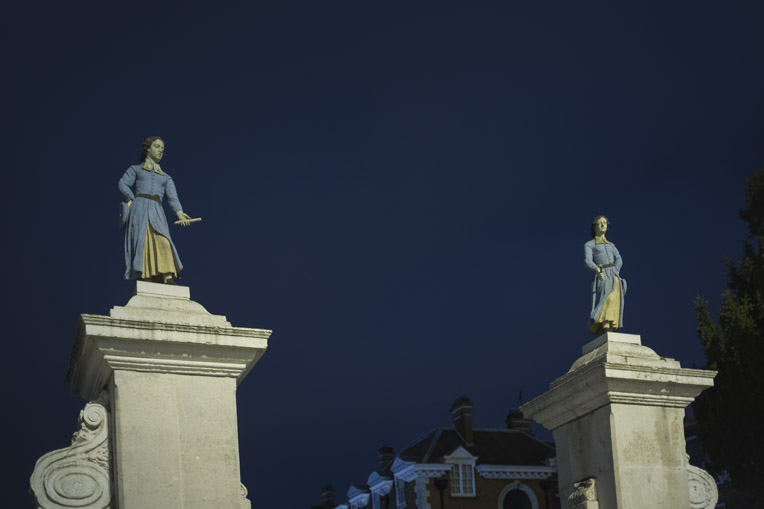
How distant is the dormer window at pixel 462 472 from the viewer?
44.5 m

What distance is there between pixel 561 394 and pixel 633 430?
110 centimetres

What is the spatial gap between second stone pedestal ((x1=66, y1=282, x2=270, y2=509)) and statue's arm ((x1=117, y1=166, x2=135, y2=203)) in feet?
3.36

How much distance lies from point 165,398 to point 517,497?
3882cm

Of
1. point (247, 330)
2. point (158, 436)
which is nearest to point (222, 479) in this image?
point (158, 436)

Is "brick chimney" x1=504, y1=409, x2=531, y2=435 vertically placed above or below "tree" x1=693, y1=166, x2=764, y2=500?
above

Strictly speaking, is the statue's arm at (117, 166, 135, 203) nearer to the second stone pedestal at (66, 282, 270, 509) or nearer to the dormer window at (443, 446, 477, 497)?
the second stone pedestal at (66, 282, 270, 509)

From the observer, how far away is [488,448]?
155 ft

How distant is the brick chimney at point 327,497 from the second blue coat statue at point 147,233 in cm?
4905

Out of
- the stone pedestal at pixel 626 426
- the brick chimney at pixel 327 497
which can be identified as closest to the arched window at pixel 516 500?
the brick chimney at pixel 327 497

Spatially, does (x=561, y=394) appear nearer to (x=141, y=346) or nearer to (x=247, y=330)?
(x=247, y=330)

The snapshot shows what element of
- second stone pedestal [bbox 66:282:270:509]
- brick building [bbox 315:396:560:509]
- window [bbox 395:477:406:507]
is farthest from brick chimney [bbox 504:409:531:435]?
second stone pedestal [bbox 66:282:270:509]

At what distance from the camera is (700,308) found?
2434 centimetres

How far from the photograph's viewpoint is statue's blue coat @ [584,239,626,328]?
516 inches

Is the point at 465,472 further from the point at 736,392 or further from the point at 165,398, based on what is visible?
the point at 165,398
